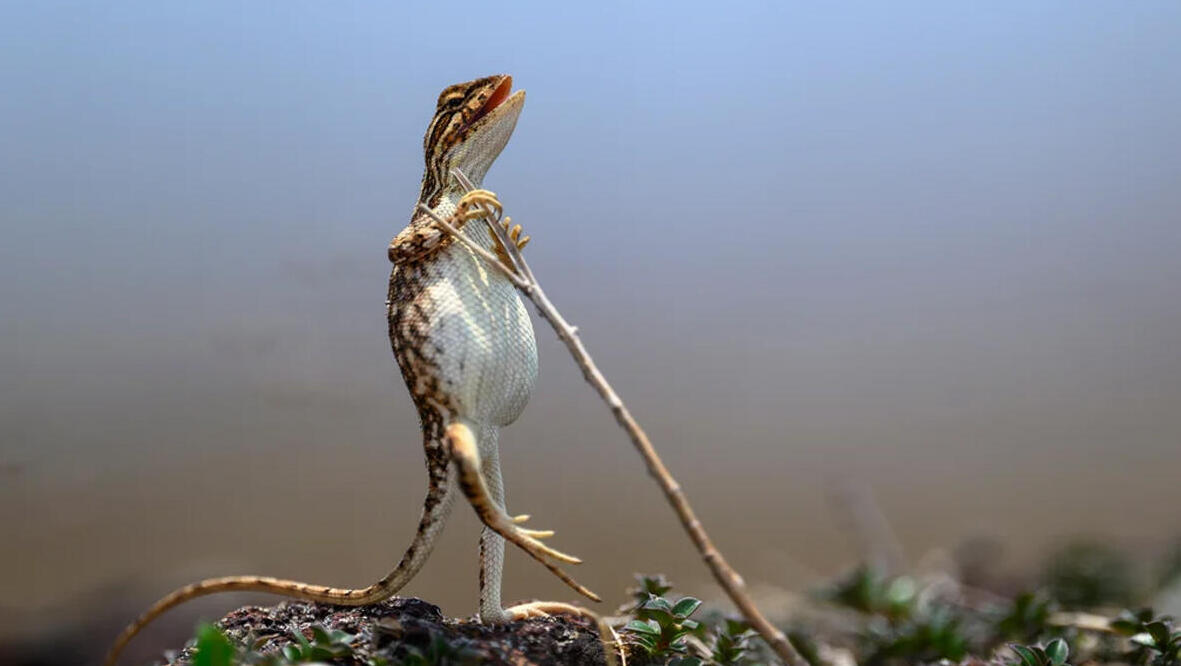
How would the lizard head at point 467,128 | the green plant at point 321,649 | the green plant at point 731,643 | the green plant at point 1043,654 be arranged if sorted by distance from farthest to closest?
the lizard head at point 467,128 → the green plant at point 731,643 → the green plant at point 1043,654 → the green plant at point 321,649

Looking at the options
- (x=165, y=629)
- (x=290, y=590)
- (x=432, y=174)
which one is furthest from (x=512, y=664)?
(x=165, y=629)

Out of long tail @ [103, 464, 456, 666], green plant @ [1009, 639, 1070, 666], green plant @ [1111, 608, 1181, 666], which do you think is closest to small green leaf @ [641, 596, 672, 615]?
long tail @ [103, 464, 456, 666]

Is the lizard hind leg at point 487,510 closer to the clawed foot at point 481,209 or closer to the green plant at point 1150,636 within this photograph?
the clawed foot at point 481,209

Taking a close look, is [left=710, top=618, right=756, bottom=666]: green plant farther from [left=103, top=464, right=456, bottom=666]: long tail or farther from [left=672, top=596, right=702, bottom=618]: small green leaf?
[left=103, top=464, right=456, bottom=666]: long tail

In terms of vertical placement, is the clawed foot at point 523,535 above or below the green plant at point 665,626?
above

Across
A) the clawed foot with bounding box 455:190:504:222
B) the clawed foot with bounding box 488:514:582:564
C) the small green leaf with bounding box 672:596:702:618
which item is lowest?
the small green leaf with bounding box 672:596:702:618

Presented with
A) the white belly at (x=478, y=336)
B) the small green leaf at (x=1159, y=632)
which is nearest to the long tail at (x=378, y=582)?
the white belly at (x=478, y=336)

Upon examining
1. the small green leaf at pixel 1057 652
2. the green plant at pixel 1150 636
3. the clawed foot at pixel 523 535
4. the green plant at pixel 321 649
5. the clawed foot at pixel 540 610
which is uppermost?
the clawed foot at pixel 523 535
